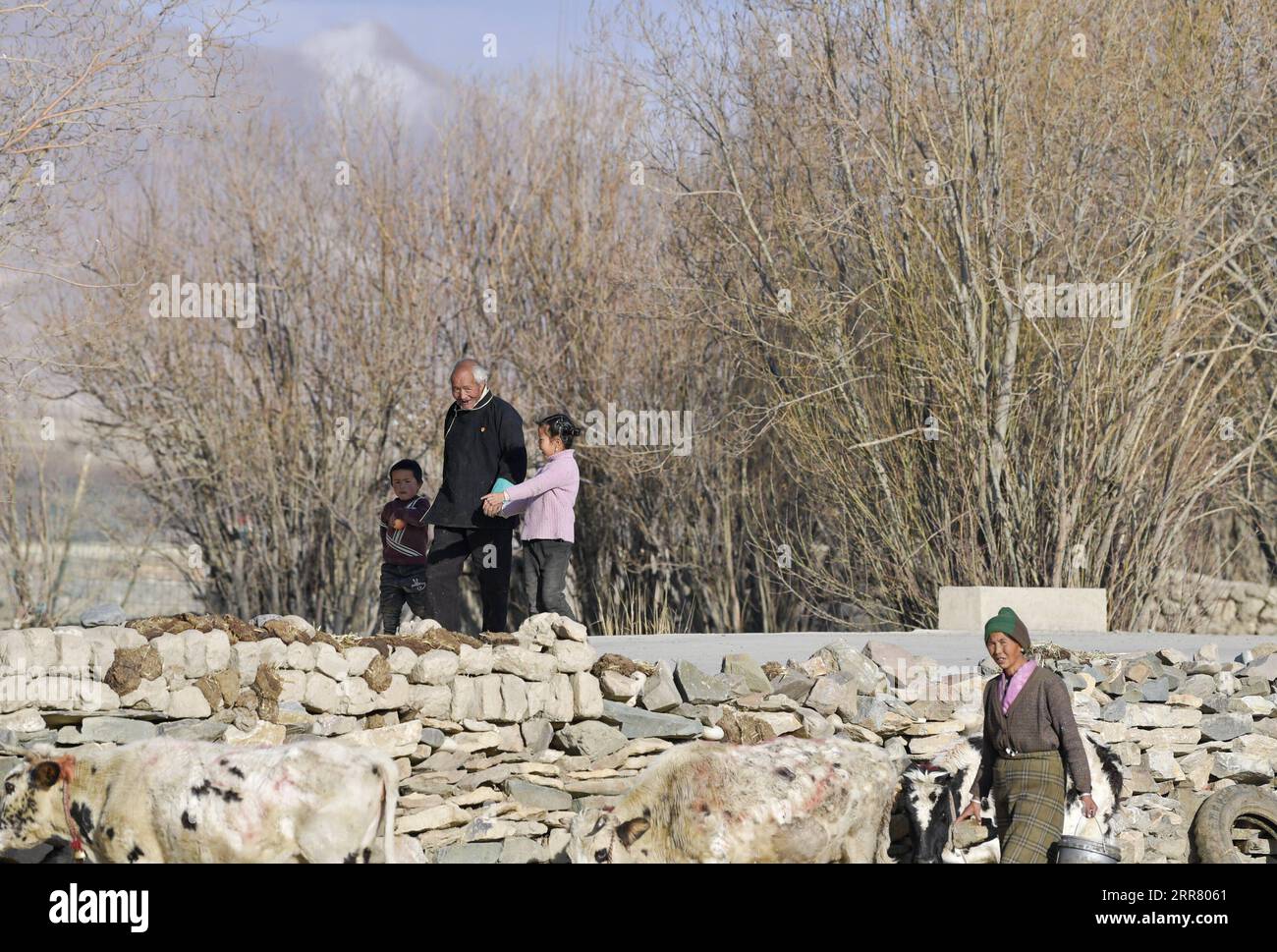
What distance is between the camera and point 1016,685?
5273 mm

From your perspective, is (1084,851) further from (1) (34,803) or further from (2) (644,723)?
(1) (34,803)

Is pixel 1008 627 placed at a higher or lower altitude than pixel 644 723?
higher

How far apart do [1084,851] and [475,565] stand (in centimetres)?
364

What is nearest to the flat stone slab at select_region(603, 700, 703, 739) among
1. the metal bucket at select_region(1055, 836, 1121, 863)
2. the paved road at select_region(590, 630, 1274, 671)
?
the paved road at select_region(590, 630, 1274, 671)

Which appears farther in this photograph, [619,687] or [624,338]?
[624,338]

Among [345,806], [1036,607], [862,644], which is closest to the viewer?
[345,806]

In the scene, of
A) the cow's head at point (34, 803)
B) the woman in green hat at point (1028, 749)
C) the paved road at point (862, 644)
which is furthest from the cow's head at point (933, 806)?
the cow's head at point (34, 803)

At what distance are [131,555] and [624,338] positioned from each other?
6404 mm

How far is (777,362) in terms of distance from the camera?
13.4 meters

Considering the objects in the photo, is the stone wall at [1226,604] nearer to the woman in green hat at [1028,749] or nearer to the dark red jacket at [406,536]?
the dark red jacket at [406,536]

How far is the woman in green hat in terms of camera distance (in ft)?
17.0

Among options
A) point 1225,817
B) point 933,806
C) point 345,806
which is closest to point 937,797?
point 933,806
